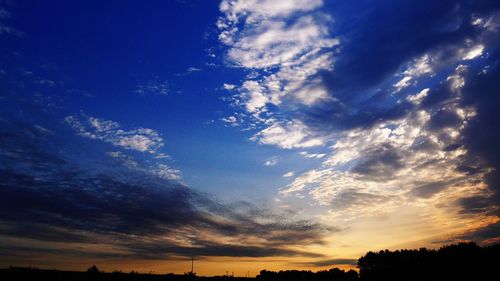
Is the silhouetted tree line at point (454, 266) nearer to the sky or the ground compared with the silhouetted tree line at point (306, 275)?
nearer to the sky

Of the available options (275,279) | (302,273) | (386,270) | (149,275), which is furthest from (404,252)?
(149,275)

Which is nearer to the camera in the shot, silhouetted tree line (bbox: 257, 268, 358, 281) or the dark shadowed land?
the dark shadowed land

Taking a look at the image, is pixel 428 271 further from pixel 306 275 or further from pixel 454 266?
pixel 306 275

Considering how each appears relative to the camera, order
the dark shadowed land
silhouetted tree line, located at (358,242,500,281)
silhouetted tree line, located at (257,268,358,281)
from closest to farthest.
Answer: the dark shadowed land → silhouetted tree line, located at (358,242,500,281) → silhouetted tree line, located at (257,268,358,281)

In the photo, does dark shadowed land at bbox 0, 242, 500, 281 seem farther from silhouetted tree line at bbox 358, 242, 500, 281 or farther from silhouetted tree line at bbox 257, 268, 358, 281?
silhouetted tree line at bbox 257, 268, 358, 281

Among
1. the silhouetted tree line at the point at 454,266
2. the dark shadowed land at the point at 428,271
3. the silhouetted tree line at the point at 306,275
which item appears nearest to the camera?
the dark shadowed land at the point at 428,271

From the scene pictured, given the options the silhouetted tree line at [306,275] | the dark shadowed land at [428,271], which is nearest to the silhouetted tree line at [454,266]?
the dark shadowed land at [428,271]

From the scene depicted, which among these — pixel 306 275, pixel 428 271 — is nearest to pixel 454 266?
pixel 428 271

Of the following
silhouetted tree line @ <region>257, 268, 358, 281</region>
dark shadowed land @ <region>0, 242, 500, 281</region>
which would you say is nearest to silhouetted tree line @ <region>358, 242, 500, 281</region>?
dark shadowed land @ <region>0, 242, 500, 281</region>

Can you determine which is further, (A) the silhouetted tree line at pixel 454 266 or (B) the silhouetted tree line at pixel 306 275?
(B) the silhouetted tree line at pixel 306 275

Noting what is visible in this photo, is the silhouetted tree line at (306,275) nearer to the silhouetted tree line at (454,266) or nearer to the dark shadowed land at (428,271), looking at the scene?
the dark shadowed land at (428,271)

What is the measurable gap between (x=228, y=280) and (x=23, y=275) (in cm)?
5849

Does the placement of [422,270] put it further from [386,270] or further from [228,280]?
[228,280]

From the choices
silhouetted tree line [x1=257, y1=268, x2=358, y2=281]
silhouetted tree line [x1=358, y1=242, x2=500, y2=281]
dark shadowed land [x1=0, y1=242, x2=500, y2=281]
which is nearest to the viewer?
dark shadowed land [x1=0, y1=242, x2=500, y2=281]
